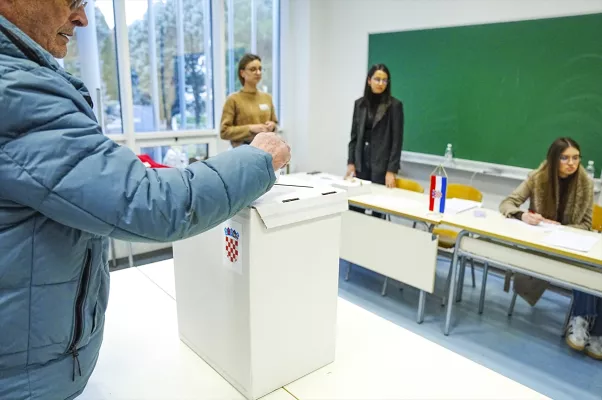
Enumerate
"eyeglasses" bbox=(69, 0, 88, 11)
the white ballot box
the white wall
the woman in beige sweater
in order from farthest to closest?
the white wall, the woman in beige sweater, the white ballot box, "eyeglasses" bbox=(69, 0, 88, 11)

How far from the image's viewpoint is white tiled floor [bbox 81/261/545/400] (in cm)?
96

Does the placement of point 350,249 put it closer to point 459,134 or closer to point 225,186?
point 459,134

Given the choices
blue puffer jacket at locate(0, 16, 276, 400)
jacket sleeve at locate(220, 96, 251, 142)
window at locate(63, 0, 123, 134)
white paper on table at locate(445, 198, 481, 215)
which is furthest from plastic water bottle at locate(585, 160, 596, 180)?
window at locate(63, 0, 123, 134)

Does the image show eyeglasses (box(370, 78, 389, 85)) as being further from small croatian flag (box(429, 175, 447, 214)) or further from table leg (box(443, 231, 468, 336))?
table leg (box(443, 231, 468, 336))

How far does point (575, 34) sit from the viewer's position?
10.5 ft

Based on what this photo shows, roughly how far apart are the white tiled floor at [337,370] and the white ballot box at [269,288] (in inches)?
1.7

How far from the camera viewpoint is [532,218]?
262 centimetres

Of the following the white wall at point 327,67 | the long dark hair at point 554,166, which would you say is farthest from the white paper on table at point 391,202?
the white wall at point 327,67

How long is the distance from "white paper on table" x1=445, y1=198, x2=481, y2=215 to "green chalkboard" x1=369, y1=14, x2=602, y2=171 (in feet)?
2.72

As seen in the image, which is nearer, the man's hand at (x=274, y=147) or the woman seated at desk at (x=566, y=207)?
the man's hand at (x=274, y=147)

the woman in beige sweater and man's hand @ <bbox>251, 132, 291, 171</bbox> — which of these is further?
the woman in beige sweater

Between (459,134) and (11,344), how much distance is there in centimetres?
381

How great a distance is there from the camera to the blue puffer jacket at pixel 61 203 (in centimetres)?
59

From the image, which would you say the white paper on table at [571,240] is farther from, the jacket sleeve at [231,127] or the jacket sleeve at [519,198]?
the jacket sleeve at [231,127]
